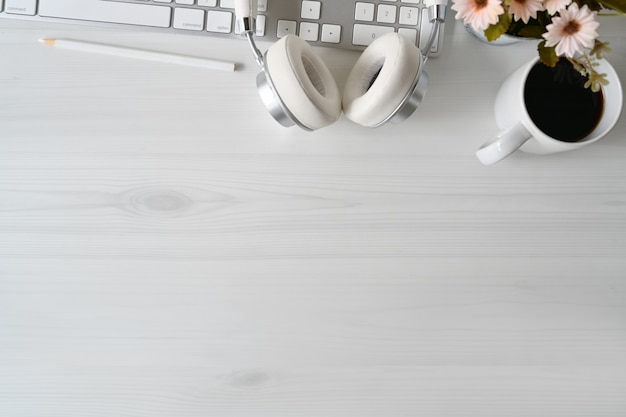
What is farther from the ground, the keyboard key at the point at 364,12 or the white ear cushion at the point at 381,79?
the keyboard key at the point at 364,12

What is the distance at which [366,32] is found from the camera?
53 centimetres

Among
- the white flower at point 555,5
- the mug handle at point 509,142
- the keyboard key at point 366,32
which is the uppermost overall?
the white flower at point 555,5

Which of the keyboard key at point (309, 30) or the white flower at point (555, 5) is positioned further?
the keyboard key at point (309, 30)

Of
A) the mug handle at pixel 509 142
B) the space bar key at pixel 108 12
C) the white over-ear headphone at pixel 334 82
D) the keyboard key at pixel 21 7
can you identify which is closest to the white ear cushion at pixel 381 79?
the white over-ear headphone at pixel 334 82

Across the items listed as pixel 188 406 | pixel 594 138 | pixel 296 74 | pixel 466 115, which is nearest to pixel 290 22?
pixel 296 74

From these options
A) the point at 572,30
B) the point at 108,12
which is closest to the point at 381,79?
the point at 572,30

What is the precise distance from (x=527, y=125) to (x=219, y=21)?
0.34 meters

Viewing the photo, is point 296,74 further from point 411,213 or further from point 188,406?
point 188,406

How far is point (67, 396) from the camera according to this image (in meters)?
0.53

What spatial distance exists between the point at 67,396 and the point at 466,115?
0.54 metres

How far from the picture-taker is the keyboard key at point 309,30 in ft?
1.73

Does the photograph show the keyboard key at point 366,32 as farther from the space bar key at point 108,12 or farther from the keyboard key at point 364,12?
the space bar key at point 108,12

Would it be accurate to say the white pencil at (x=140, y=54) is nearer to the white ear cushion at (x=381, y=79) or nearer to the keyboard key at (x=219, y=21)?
the keyboard key at (x=219, y=21)

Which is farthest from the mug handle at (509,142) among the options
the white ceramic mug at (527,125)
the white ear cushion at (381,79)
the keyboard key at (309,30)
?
the keyboard key at (309,30)
